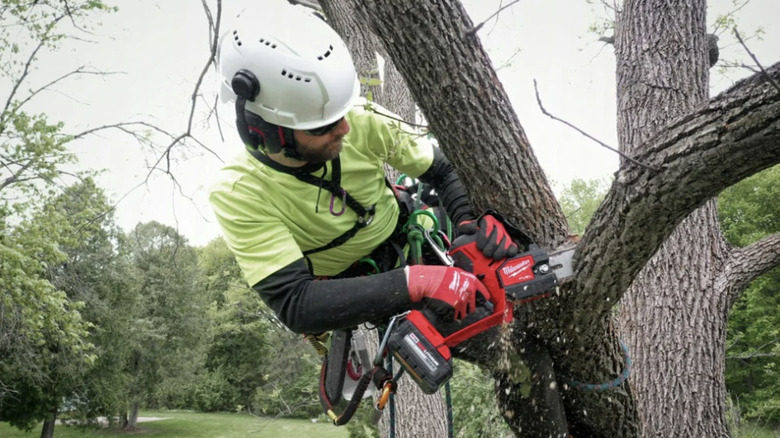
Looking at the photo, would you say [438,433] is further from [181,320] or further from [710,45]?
[181,320]

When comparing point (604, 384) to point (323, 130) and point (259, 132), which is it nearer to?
point (323, 130)

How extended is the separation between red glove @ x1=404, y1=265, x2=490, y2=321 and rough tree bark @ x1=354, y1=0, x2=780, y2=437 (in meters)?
0.38

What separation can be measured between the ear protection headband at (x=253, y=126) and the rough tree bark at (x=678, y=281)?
261cm

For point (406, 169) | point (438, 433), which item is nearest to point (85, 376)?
point (438, 433)

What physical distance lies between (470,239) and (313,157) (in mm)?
746

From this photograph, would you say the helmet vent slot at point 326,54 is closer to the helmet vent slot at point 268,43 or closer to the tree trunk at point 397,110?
the helmet vent slot at point 268,43

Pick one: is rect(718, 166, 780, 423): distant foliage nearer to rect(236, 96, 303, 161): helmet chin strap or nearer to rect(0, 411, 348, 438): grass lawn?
rect(0, 411, 348, 438): grass lawn

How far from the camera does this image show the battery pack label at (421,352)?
84.7 inches

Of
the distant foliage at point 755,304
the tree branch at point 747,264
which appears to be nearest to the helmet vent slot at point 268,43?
the tree branch at point 747,264

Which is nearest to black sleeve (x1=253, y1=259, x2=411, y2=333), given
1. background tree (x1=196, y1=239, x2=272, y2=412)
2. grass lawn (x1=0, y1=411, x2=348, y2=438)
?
grass lawn (x1=0, y1=411, x2=348, y2=438)

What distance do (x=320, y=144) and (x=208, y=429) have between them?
32.7 m

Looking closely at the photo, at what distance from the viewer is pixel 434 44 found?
2.08 metres

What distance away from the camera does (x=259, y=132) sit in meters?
2.35

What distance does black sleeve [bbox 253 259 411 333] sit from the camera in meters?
2.23
